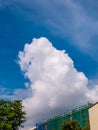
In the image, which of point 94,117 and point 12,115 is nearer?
point 94,117

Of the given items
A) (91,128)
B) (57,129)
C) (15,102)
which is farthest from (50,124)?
(91,128)

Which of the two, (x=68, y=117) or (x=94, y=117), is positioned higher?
(x=68, y=117)

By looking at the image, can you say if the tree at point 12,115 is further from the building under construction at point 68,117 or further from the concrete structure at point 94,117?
the building under construction at point 68,117

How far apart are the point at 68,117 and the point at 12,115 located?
192ft

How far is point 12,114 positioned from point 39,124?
8822cm

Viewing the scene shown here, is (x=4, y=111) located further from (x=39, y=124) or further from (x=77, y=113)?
(x=39, y=124)

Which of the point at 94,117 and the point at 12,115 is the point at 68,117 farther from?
the point at 94,117

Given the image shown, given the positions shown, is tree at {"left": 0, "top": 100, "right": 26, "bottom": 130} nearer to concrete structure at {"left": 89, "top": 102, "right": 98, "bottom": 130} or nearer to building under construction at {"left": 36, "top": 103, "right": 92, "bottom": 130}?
concrete structure at {"left": 89, "top": 102, "right": 98, "bottom": 130}

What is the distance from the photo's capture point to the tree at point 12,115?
63.3m

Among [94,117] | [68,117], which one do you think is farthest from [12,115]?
[68,117]

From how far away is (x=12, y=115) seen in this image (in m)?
63.0

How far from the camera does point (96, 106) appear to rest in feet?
176

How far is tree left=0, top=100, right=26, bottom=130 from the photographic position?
63.3 metres

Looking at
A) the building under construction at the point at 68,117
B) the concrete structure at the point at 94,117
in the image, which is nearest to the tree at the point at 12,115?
the concrete structure at the point at 94,117
